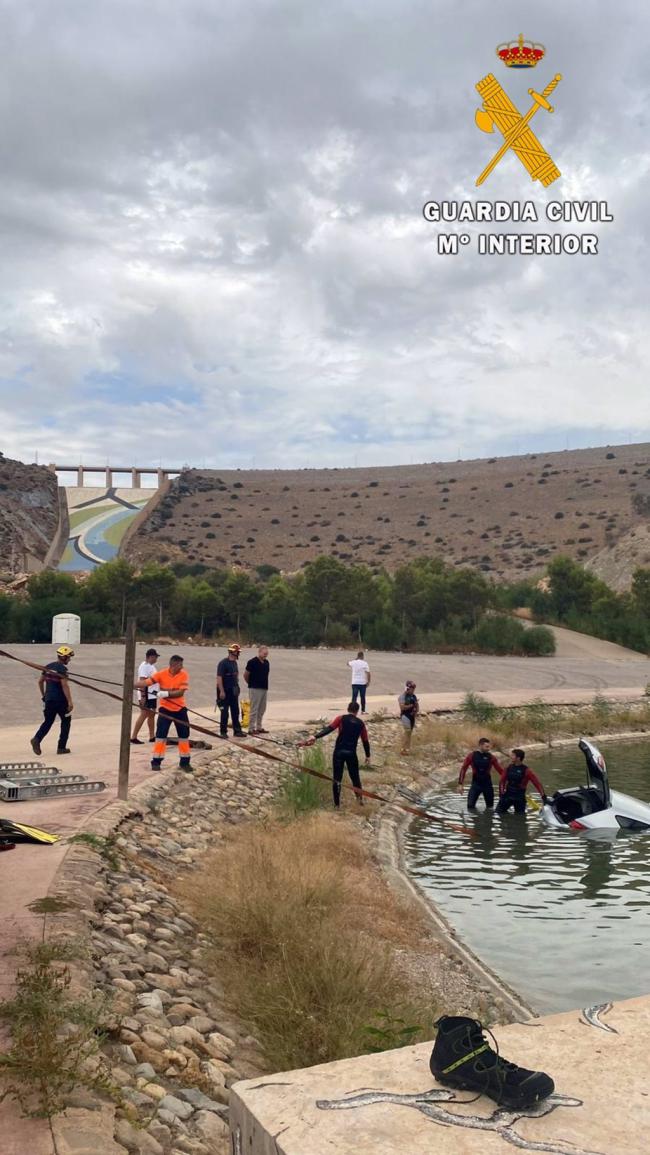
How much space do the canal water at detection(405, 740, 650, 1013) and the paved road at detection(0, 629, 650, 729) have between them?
Result: 1365 centimetres

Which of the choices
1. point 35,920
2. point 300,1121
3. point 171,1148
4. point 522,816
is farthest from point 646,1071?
→ point 522,816

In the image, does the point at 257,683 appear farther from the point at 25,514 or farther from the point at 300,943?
the point at 25,514

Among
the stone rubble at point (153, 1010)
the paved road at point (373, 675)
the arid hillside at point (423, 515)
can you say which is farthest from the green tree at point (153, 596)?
the stone rubble at point (153, 1010)

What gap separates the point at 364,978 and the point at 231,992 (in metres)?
1.09

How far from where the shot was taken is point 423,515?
121875 millimetres

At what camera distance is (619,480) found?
118 m

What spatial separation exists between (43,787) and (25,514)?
115 m

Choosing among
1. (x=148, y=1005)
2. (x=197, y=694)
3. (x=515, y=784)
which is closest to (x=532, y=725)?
(x=197, y=694)

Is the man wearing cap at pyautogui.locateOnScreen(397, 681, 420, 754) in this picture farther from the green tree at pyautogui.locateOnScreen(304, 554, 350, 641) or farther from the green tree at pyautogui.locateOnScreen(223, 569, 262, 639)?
the green tree at pyautogui.locateOnScreen(223, 569, 262, 639)

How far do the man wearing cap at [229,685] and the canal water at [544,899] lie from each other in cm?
442

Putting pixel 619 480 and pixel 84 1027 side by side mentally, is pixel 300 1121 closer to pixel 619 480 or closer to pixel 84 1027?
pixel 84 1027

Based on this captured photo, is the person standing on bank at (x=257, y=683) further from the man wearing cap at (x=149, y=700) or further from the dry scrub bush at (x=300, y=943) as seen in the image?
the dry scrub bush at (x=300, y=943)

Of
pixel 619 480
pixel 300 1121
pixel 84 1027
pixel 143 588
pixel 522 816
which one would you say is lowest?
pixel 522 816

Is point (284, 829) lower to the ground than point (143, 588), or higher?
lower
